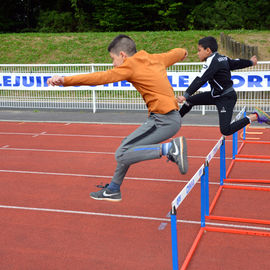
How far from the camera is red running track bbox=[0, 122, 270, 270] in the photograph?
14.3 feet

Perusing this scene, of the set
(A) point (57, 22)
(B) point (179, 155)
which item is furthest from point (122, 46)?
(A) point (57, 22)

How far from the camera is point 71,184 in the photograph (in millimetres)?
7156

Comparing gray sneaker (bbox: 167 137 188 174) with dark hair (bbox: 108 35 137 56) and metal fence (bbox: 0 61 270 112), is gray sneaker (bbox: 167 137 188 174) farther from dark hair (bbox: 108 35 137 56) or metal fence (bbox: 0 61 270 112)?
metal fence (bbox: 0 61 270 112)

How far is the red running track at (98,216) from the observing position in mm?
4355

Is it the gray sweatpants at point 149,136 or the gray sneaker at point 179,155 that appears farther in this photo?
the gray sweatpants at point 149,136

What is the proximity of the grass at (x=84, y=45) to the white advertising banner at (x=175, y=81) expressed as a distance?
10.8 meters

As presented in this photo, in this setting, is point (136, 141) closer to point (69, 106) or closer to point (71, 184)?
point (71, 184)

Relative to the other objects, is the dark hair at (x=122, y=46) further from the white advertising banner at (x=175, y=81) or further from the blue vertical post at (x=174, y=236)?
the white advertising banner at (x=175, y=81)

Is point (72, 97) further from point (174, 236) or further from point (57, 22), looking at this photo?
point (57, 22)

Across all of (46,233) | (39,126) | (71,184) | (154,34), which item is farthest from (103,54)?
(46,233)

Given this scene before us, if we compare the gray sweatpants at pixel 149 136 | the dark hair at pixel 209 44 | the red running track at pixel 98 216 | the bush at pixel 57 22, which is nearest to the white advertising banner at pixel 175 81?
the red running track at pixel 98 216

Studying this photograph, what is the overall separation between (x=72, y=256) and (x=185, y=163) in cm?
155

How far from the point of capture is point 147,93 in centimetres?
441

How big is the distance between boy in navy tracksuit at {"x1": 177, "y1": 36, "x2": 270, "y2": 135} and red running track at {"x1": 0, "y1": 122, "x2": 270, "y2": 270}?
3.67 feet
